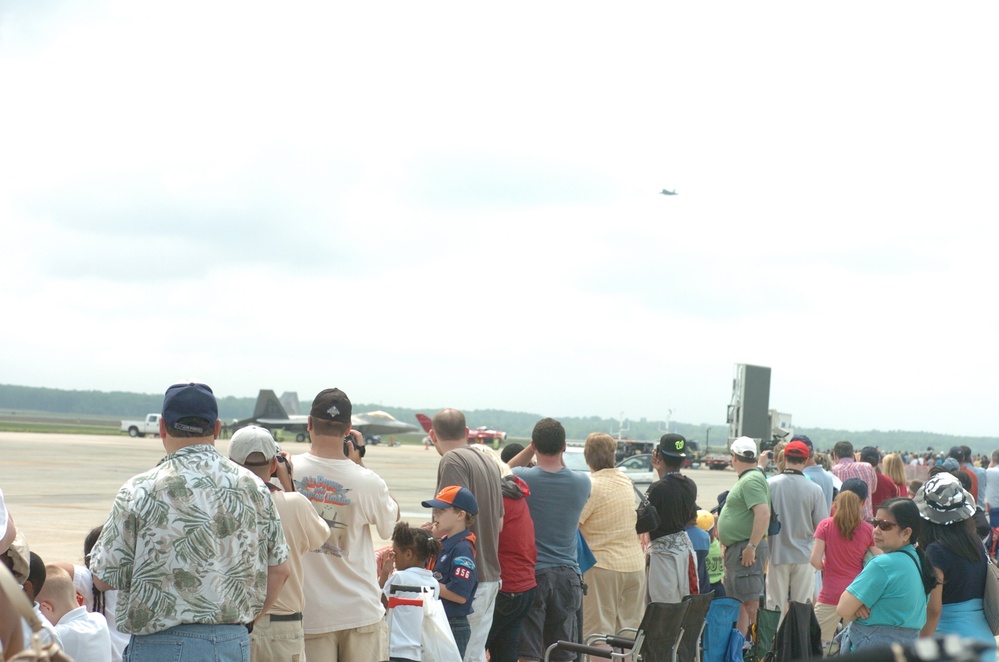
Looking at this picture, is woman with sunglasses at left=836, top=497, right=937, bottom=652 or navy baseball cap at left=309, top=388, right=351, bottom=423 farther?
woman with sunglasses at left=836, top=497, right=937, bottom=652

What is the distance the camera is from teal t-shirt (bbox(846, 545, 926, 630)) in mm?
4645

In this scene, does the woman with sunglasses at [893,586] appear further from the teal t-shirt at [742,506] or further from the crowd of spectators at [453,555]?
the teal t-shirt at [742,506]

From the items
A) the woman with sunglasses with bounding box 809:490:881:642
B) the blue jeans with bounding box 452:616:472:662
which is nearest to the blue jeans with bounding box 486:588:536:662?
the blue jeans with bounding box 452:616:472:662

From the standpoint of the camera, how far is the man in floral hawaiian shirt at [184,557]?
10.4 feet

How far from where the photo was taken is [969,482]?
10.7 metres

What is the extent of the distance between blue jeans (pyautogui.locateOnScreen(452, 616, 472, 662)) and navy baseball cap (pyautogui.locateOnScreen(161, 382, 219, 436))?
92.6 inches

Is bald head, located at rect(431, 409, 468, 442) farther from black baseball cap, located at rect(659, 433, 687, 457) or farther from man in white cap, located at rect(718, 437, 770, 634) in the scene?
man in white cap, located at rect(718, 437, 770, 634)

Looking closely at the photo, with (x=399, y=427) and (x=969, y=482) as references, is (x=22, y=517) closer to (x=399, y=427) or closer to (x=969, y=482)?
(x=969, y=482)

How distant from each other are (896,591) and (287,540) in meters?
2.98

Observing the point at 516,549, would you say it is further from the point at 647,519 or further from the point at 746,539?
the point at 746,539

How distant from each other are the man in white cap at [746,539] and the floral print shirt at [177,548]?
4848mm

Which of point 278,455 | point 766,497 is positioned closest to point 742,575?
point 766,497

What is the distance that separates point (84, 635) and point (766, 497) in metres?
5.15

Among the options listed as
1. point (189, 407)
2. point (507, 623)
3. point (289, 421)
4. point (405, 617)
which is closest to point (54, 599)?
point (189, 407)
